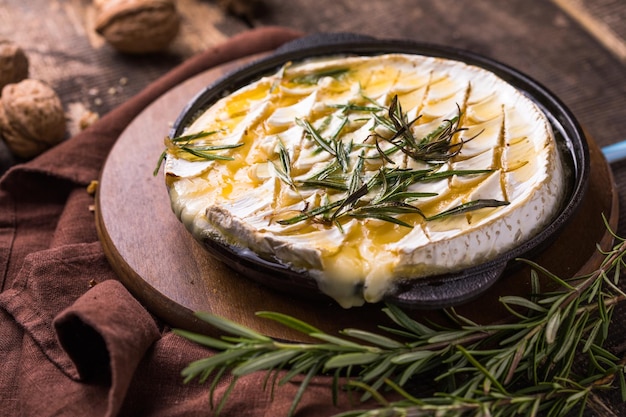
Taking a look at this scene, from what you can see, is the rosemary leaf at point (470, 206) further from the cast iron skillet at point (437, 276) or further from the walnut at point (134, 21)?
the walnut at point (134, 21)

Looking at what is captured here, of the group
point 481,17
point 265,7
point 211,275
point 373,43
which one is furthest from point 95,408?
point 481,17

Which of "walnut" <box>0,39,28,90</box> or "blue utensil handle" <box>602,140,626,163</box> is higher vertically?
"blue utensil handle" <box>602,140,626,163</box>

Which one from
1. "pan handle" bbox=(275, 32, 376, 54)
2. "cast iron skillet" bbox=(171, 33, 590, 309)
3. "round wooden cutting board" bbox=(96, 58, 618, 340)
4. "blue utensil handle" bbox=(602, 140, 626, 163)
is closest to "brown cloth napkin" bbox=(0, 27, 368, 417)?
"round wooden cutting board" bbox=(96, 58, 618, 340)

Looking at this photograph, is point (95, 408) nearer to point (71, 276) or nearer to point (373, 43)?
point (71, 276)

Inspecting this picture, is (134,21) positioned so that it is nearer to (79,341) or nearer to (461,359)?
(79,341)

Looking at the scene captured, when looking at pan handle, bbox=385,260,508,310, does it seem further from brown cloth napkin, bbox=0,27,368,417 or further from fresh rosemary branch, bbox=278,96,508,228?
brown cloth napkin, bbox=0,27,368,417

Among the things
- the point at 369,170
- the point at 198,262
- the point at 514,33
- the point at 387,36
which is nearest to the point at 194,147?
the point at 198,262

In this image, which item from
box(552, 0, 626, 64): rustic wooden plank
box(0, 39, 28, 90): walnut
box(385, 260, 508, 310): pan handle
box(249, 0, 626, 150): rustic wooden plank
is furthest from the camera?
box(552, 0, 626, 64): rustic wooden plank
